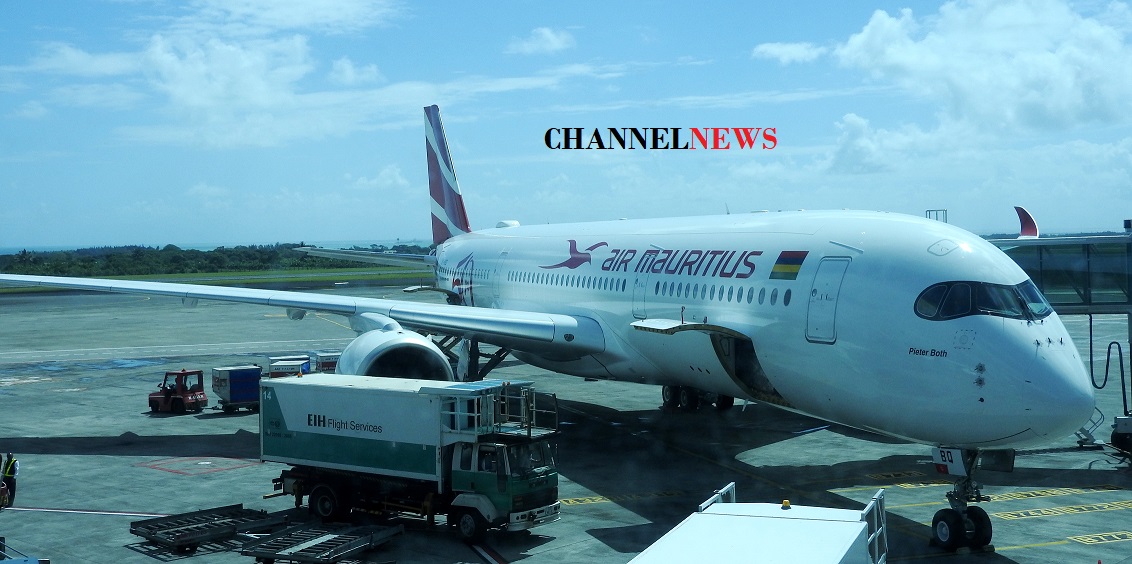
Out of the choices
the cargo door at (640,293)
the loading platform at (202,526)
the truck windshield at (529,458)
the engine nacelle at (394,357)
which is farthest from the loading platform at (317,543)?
the cargo door at (640,293)

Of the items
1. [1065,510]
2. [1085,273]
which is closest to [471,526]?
[1065,510]

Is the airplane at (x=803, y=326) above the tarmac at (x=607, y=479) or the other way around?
Result: above

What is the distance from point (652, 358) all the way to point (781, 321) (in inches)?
188

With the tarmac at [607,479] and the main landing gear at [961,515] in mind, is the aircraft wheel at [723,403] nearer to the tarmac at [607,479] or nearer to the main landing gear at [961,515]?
the tarmac at [607,479]

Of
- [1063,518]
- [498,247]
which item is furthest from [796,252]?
[498,247]

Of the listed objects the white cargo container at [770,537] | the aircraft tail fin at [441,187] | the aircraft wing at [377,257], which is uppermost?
the aircraft tail fin at [441,187]

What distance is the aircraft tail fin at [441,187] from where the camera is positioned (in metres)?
40.6

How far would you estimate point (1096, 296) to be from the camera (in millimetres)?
22359

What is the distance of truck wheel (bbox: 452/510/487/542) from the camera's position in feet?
53.8

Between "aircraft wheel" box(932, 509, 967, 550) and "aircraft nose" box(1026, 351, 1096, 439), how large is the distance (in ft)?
6.05

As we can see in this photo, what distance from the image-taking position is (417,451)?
1705cm

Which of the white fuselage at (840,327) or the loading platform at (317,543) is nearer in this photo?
the white fuselage at (840,327)

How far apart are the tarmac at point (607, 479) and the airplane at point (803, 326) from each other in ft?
2.99

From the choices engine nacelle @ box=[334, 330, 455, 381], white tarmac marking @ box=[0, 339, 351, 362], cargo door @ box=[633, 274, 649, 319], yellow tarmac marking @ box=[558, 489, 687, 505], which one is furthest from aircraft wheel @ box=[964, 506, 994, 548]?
white tarmac marking @ box=[0, 339, 351, 362]
